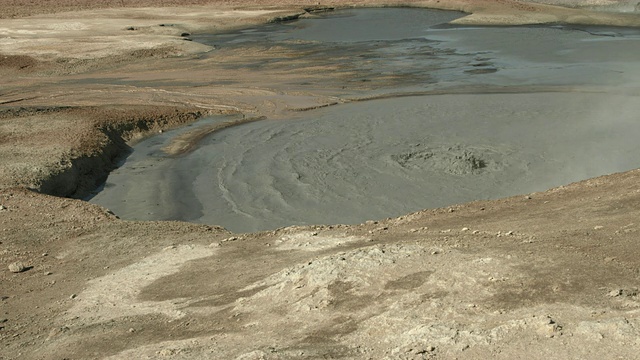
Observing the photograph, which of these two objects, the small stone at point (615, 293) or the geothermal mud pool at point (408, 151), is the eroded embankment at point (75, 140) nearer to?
the geothermal mud pool at point (408, 151)

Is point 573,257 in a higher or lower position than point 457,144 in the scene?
higher

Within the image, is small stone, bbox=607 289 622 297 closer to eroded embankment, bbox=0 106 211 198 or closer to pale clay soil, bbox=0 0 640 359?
pale clay soil, bbox=0 0 640 359

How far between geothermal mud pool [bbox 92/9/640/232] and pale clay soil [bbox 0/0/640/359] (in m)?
1.91

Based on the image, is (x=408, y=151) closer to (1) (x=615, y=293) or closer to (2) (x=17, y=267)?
(2) (x=17, y=267)

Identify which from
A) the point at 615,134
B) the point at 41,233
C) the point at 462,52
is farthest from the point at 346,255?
the point at 462,52

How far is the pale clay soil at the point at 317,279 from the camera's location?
6.64m

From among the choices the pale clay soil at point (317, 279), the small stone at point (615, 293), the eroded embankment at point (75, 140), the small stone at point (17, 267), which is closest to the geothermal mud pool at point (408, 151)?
the eroded embankment at point (75, 140)

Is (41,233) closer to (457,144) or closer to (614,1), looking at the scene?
(457,144)

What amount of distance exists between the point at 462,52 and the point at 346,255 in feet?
76.2

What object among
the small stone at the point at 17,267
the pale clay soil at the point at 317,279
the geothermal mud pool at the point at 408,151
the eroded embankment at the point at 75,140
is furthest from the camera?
the eroded embankment at the point at 75,140

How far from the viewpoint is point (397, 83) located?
24609 mm

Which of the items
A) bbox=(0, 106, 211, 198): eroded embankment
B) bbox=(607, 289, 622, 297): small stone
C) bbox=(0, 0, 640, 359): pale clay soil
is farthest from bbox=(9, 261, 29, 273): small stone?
bbox=(607, 289, 622, 297): small stone

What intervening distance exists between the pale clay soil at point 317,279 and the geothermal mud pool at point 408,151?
1.91m

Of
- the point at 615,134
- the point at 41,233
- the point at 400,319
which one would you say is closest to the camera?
the point at 400,319
